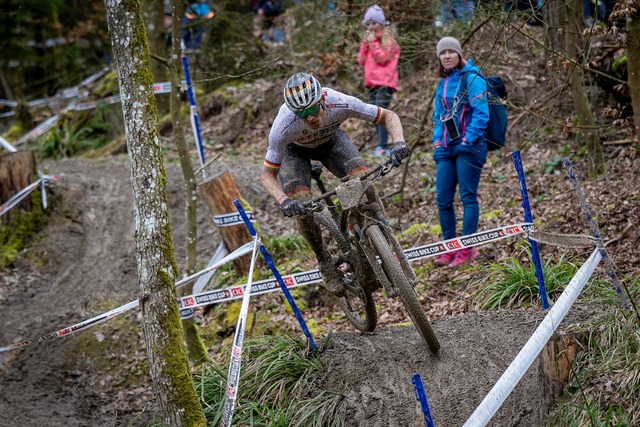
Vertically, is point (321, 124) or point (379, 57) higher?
point (379, 57)

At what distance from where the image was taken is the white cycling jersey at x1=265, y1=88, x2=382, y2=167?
5871 millimetres

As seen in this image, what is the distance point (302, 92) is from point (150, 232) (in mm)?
1617

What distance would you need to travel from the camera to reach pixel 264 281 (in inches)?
262

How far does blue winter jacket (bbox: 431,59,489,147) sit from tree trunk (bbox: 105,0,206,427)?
3208mm

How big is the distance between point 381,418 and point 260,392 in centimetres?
122

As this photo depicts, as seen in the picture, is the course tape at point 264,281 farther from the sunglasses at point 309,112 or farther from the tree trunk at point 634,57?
the tree trunk at point 634,57

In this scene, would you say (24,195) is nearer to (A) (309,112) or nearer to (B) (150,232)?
(B) (150,232)

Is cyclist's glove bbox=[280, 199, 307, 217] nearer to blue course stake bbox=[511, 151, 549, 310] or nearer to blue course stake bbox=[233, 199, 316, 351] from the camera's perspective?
blue course stake bbox=[233, 199, 316, 351]

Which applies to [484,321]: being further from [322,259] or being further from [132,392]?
[132,392]

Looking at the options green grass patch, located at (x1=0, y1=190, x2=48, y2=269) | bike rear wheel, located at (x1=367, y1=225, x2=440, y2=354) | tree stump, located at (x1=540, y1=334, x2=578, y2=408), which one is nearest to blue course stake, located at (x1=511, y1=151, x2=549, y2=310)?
tree stump, located at (x1=540, y1=334, x2=578, y2=408)

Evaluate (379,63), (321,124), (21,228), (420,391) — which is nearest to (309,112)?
(321,124)

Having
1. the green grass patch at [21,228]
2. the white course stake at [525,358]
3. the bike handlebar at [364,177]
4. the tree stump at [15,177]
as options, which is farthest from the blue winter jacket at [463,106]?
the tree stump at [15,177]

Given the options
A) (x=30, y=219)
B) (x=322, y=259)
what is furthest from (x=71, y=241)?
(x=322, y=259)

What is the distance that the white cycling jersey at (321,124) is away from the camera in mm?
5871
